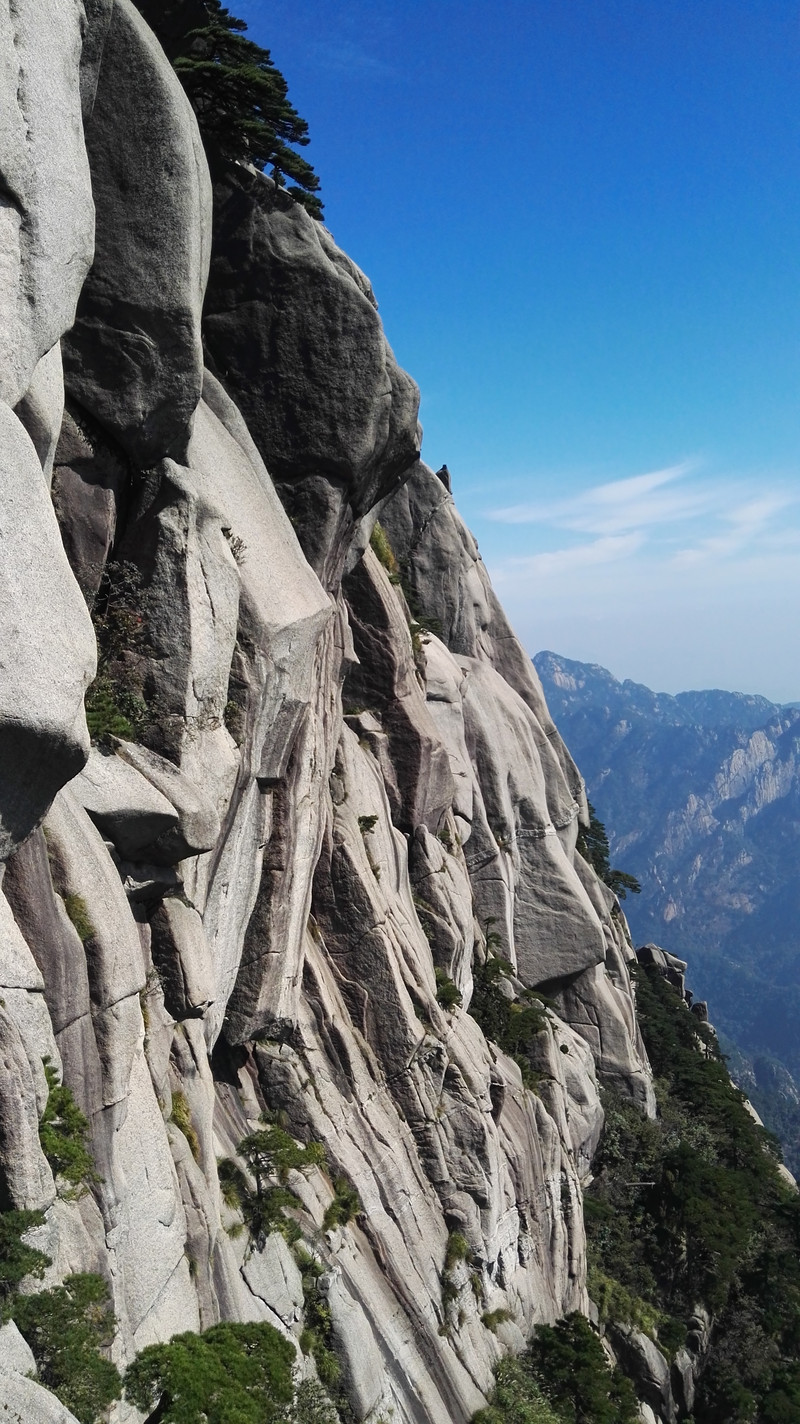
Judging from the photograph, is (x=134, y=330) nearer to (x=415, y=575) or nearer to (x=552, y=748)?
(x=415, y=575)

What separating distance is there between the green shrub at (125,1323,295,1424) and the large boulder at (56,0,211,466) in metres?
17.0

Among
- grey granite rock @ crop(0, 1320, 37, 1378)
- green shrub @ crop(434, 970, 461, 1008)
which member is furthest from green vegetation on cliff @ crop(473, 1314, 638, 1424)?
grey granite rock @ crop(0, 1320, 37, 1378)

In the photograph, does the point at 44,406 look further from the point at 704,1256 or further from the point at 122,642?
the point at 704,1256

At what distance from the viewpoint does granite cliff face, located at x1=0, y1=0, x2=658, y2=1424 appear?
1421 cm

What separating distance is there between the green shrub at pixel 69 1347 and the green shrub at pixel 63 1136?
138cm

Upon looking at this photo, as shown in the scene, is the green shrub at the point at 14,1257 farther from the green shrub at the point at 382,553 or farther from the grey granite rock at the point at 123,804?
the green shrub at the point at 382,553

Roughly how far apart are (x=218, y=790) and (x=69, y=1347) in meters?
10.4

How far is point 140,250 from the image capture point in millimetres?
19109

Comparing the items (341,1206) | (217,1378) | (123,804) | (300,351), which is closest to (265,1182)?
(341,1206)

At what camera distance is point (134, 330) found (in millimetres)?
19438

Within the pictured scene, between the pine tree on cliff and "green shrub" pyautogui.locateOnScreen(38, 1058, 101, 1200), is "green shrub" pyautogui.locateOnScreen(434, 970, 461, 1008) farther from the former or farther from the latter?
the pine tree on cliff

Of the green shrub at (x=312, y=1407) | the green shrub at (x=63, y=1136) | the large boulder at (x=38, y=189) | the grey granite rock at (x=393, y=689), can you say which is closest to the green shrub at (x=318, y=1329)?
the green shrub at (x=312, y=1407)

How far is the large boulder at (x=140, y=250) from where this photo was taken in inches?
727

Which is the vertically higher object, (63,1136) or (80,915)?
(80,915)
